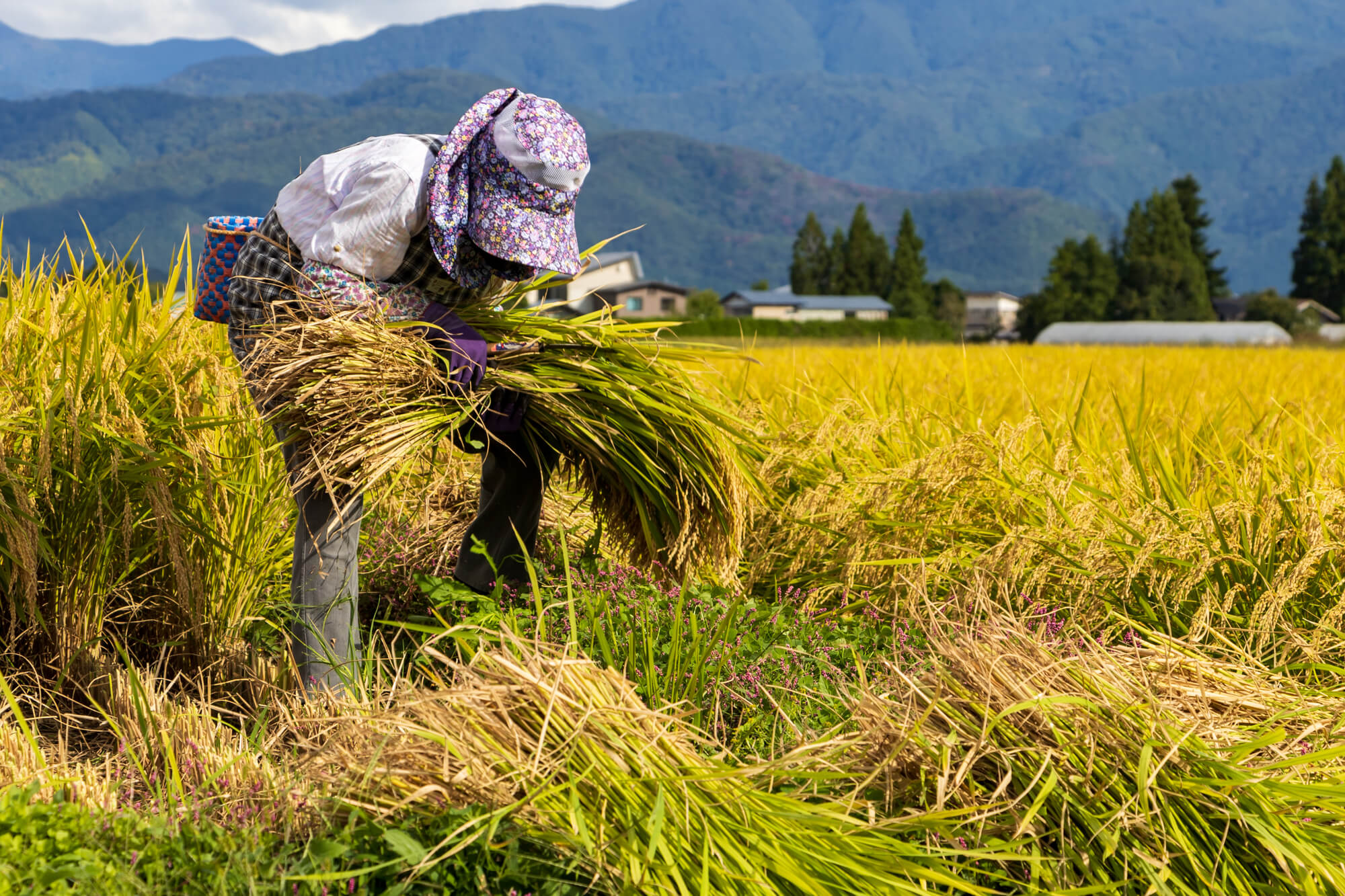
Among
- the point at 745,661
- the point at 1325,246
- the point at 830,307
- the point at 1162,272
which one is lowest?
the point at 745,661

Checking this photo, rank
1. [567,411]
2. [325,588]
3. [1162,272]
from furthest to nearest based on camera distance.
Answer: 1. [1162,272]
2. [567,411]
3. [325,588]

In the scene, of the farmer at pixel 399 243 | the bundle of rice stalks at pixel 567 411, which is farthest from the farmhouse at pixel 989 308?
the farmer at pixel 399 243

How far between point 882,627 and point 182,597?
1844mm

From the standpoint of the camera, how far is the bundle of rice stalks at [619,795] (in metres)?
1.37

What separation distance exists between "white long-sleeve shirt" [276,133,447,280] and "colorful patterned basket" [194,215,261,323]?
279mm

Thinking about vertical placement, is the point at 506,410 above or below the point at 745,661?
above

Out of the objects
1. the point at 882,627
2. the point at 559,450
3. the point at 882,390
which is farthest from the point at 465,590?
the point at 882,390

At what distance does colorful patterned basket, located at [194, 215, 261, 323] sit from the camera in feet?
7.82

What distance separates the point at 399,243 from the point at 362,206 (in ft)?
0.37

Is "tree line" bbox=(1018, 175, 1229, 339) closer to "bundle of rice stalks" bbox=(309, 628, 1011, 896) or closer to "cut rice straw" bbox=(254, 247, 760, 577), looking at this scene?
"cut rice straw" bbox=(254, 247, 760, 577)

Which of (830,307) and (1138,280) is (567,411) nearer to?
(1138,280)

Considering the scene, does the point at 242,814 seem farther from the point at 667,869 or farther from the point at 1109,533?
the point at 1109,533

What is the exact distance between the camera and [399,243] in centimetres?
213

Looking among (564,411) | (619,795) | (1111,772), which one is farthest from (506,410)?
(1111,772)
